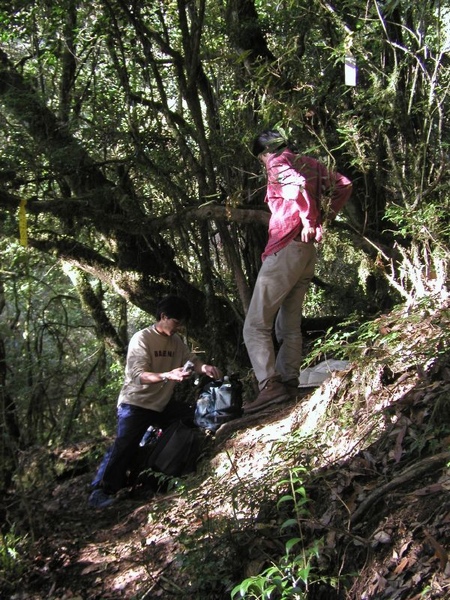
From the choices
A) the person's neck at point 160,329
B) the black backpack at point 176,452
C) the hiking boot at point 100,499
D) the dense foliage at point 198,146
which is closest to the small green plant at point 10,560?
the dense foliage at point 198,146

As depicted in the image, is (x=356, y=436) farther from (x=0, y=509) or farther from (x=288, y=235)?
(x=0, y=509)

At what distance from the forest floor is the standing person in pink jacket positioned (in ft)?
1.27

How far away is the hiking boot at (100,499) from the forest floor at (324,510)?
73 mm

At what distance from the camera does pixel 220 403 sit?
5.40 m

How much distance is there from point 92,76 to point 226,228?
2.48m

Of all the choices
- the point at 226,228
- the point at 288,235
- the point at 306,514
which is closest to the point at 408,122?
the point at 288,235

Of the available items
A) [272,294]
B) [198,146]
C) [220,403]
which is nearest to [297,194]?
[272,294]

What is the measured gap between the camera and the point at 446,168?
5.21 metres

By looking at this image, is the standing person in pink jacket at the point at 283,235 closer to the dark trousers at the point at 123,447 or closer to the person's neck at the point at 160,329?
the person's neck at the point at 160,329

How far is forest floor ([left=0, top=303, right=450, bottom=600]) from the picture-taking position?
117 inches

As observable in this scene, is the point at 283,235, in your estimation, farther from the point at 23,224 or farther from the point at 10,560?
the point at 10,560

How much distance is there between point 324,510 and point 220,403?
2.06m

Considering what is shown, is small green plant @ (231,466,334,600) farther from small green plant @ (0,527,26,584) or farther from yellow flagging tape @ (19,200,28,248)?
yellow flagging tape @ (19,200,28,248)

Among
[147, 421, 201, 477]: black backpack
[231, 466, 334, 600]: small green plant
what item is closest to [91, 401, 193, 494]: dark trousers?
[147, 421, 201, 477]: black backpack
